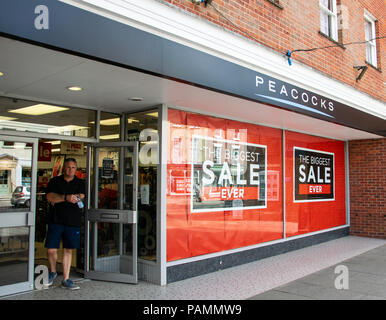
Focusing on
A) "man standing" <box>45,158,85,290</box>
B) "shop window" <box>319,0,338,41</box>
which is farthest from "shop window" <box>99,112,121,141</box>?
"shop window" <box>319,0,338,41</box>

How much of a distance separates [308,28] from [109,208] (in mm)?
5208

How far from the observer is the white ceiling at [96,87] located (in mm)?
3773

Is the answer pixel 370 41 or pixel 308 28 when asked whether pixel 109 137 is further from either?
pixel 370 41

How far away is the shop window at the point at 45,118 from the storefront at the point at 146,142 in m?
0.02

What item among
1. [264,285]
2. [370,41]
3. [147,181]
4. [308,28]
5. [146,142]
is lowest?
[264,285]

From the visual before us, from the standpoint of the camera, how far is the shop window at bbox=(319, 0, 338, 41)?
28.0 feet

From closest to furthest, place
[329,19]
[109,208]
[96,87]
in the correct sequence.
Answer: [96,87]
[109,208]
[329,19]

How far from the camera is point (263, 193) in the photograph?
25.8 feet

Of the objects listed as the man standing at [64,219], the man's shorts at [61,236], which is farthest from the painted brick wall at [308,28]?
the man's shorts at [61,236]

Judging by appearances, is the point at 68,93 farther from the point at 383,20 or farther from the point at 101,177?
the point at 383,20

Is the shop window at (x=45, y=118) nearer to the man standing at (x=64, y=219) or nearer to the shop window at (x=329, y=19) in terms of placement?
the man standing at (x=64, y=219)

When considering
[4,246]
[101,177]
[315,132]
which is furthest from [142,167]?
[315,132]

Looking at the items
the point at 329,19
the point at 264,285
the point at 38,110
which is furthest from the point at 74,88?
the point at 329,19

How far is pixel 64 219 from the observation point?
5.38m
